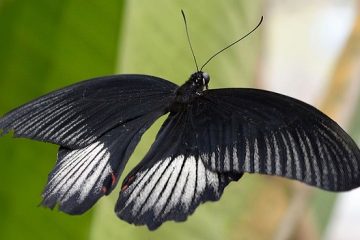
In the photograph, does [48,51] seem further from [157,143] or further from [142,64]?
[157,143]

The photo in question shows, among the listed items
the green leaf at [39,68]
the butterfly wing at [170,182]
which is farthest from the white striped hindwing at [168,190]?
the green leaf at [39,68]

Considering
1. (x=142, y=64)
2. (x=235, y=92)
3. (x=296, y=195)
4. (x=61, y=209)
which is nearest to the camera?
(x=61, y=209)

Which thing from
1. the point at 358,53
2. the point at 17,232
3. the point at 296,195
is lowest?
the point at 17,232

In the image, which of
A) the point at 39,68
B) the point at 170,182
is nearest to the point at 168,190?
the point at 170,182

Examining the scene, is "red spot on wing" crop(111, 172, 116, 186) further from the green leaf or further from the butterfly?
the green leaf

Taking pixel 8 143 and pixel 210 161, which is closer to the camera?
pixel 210 161

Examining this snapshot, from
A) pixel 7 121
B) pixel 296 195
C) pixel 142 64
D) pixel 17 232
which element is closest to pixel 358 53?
pixel 296 195

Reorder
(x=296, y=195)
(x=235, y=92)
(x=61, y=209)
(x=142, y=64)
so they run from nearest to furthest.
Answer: (x=61, y=209)
(x=235, y=92)
(x=142, y=64)
(x=296, y=195)
